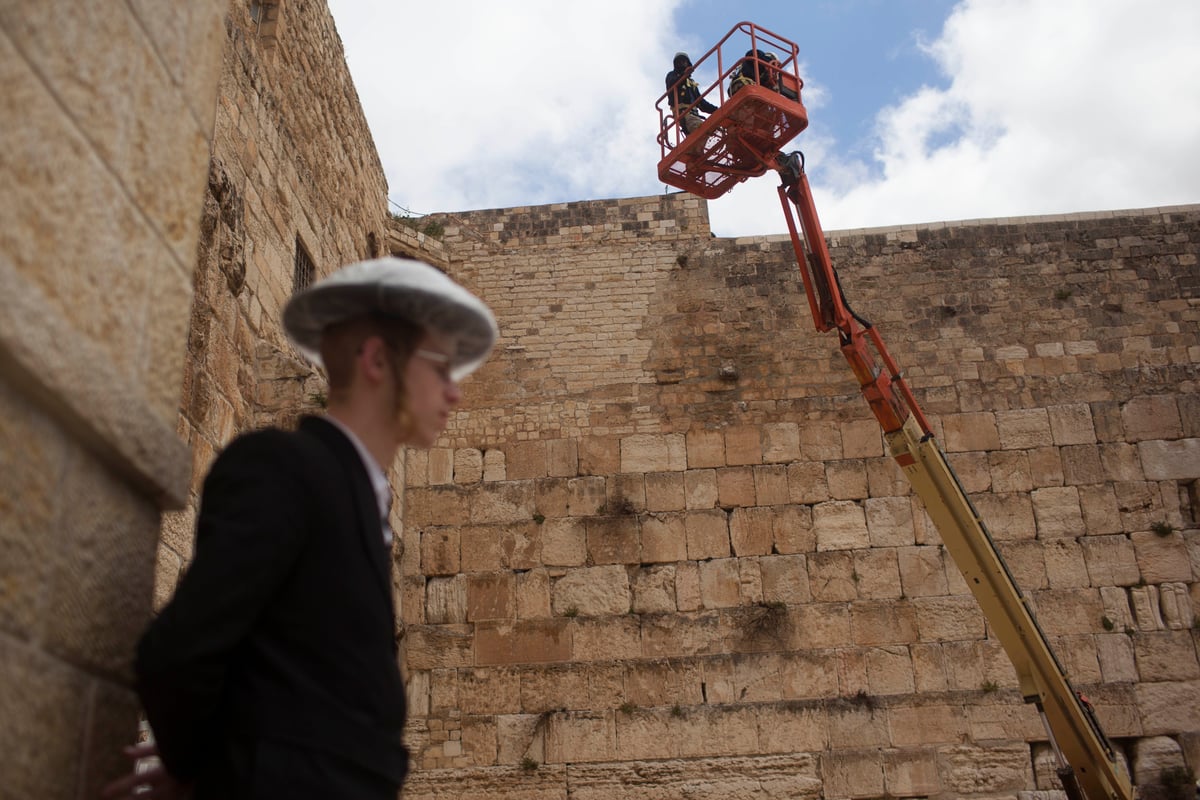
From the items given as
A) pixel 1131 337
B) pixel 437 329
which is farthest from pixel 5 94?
pixel 1131 337

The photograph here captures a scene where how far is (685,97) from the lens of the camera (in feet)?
34.8

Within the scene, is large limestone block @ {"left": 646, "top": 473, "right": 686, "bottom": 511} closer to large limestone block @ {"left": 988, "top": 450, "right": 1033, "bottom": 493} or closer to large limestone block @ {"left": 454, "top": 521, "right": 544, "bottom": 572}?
large limestone block @ {"left": 454, "top": 521, "right": 544, "bottom": 572}

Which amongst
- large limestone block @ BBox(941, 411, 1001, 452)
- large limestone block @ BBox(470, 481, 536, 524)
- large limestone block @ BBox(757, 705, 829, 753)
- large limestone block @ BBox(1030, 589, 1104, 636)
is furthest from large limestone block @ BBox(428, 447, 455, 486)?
large limestone block @ BBox(1030, 589, 1104, 636)

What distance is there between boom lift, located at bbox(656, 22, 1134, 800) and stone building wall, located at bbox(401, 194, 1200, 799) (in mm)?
1429

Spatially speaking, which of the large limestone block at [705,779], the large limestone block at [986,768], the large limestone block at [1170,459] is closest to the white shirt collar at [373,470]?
the large limestone block at [705,779]

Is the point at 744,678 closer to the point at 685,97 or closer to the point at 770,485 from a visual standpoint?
the point at 770,485

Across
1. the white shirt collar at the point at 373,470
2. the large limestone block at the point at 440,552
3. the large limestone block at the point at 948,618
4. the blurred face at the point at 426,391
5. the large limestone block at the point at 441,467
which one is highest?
the large limestone block at the point at 441,467

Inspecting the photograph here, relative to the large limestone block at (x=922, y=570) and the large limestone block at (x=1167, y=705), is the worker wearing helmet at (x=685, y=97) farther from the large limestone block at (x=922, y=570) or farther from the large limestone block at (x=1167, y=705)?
the large limestone block at (x=1167, y=705)

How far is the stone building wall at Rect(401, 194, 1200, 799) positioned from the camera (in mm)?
9555

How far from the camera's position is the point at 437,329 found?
196cm

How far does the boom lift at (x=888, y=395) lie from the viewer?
8.07 meters

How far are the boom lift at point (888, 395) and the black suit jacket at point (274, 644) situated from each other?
7382 mm

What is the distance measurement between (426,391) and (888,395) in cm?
721

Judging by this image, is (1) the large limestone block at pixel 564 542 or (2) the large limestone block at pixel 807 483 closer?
(1) the large limestone block at pixel 564 542
